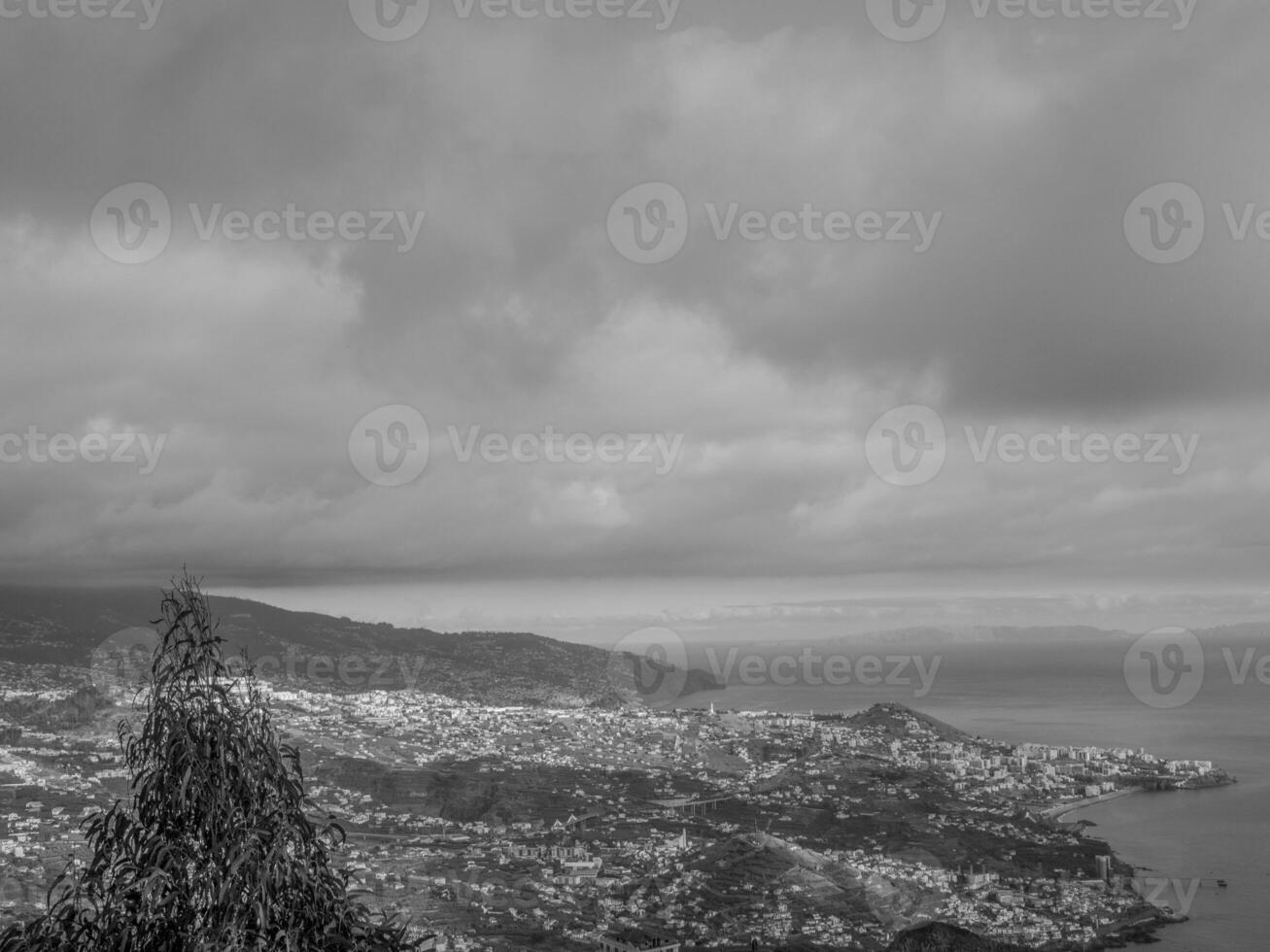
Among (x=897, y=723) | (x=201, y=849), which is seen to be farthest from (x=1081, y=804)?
(x=201, y=849)

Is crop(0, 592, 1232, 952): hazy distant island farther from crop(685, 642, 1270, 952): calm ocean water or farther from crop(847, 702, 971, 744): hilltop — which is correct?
crop(685, 642, 1270, 952): calm ocean water

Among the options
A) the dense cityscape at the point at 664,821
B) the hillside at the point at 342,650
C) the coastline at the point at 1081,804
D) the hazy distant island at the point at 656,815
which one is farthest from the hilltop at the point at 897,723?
the hillside at the point at 342,650

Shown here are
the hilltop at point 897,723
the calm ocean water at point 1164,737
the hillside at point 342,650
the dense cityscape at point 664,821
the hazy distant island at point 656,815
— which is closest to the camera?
the hazy distant island at point 656,815

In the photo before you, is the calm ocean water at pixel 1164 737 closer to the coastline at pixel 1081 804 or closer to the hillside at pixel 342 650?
the coastline at pixel 1081 804

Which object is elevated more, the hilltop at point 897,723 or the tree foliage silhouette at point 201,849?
the tree foliage silhouette at point 201,849

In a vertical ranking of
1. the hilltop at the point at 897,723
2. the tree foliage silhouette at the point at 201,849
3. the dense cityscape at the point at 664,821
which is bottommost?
the dense cityscape at the point at 664,821

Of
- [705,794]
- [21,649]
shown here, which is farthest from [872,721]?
[21,649]

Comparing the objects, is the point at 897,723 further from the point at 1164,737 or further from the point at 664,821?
the point at 664,821

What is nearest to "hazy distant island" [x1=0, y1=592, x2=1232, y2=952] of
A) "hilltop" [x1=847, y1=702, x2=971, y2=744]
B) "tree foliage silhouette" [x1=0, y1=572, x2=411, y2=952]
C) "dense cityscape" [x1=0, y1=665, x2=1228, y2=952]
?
"dense cityscape" [x1=0, y1=665, x2=1228, y2=952]
